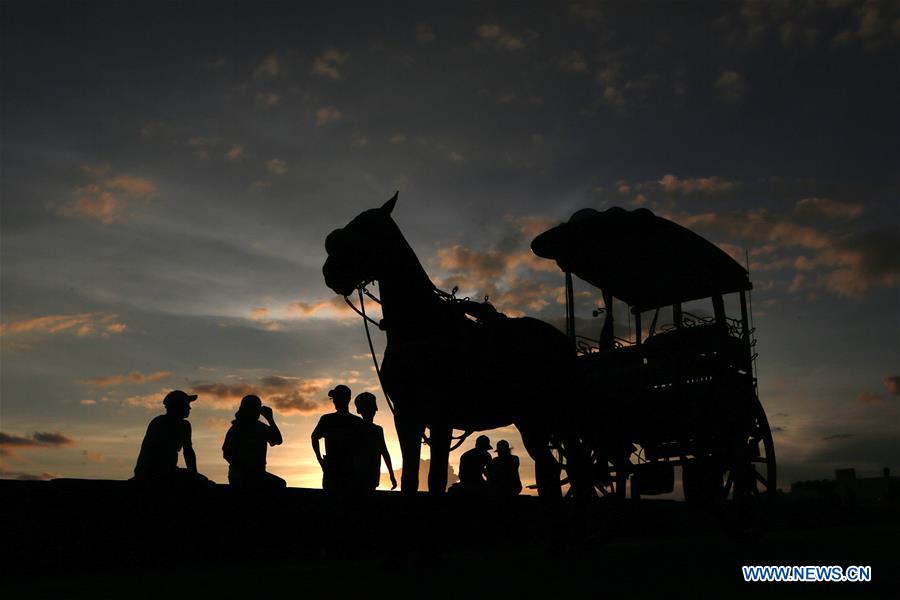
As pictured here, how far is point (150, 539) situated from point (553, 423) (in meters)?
4.44

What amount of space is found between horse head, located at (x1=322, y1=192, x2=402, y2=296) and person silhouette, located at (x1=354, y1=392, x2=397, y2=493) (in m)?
2.78

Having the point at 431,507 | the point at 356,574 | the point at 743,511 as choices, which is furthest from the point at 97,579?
the point at 743,511

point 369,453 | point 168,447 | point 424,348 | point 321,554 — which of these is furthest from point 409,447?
point 321,554

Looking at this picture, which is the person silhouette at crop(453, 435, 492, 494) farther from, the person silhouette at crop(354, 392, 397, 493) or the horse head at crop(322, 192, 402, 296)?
the horse head at crop(322, 192, 402, 296)

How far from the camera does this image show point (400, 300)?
22.7ft

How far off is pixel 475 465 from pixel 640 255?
4.79 metres

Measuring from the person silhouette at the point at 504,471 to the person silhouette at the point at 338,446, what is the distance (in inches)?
191

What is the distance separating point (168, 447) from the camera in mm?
8398

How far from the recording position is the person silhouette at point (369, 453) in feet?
29.9

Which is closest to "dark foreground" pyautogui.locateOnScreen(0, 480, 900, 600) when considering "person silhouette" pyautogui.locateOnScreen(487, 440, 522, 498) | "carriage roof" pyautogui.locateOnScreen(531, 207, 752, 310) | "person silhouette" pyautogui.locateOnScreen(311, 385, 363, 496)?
"person silhouette" pyautogui.locateOnScreen(311, 385, 363, 496)

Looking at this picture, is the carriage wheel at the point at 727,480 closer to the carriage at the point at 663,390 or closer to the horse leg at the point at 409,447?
the carriage at the point at 663,390

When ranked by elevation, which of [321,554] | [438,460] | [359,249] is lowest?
[321,554]

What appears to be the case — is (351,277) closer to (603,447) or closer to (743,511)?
(603,447)

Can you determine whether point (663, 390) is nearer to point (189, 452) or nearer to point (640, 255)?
point (640, 255)
